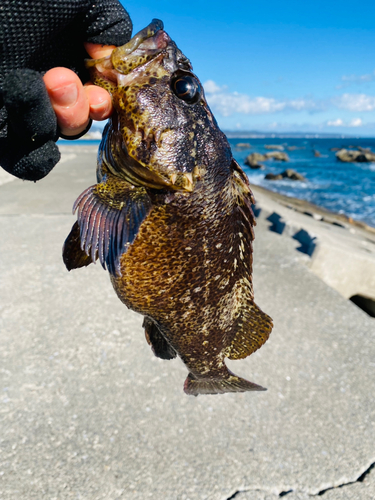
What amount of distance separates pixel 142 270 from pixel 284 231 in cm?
747

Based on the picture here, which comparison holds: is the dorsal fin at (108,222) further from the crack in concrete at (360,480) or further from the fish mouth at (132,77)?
the crack in concrete at (360,480)

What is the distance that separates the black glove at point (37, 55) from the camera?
1540 millimetres

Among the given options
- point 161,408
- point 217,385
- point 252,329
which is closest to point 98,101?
point 252,329

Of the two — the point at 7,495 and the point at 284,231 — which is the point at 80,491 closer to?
the point at 7,495

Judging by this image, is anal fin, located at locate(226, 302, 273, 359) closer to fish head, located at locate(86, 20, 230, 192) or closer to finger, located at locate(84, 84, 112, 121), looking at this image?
fish head, located at locate(86, 20, 230, 192)

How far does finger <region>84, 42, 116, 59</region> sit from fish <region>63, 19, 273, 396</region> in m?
0.03

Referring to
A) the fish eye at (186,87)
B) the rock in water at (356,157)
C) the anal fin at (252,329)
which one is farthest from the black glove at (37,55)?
the rock in water at (356,157)

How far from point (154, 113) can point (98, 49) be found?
42cm

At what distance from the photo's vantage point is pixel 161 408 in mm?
3988

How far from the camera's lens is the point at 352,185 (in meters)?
30.5

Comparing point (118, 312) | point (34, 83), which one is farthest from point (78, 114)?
point (118, 312)

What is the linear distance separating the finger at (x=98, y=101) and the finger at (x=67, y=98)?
0.15ft

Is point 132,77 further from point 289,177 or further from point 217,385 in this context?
point 289,177

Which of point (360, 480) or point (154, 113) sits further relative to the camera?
point (360, 480)
